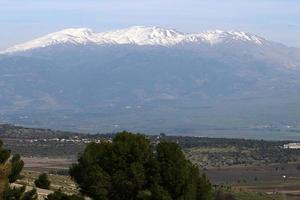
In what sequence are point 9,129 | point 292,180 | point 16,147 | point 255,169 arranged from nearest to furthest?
point 292,180
point 255,169
point 16,147
point 9,129

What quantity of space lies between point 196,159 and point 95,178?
75.1 meters

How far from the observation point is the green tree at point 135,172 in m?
36.0

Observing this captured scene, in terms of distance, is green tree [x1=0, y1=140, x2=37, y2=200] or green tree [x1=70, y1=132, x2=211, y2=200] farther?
green tree [x1=70, y1=132, x2=211, y2=200]

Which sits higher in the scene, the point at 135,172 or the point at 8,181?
the point at 135,172

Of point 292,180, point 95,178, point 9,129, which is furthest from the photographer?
point 9,129

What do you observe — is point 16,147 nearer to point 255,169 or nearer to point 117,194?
point 255,169

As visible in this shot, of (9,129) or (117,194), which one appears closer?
(117,194)

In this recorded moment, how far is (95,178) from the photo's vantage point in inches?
1422

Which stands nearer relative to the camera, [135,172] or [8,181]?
[8,181]

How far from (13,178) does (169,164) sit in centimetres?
745

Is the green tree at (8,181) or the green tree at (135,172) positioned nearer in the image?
the green tree at (8,181)

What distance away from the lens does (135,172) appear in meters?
36.0

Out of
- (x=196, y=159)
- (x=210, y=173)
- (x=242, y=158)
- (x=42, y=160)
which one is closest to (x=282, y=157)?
(x=242, y=158)

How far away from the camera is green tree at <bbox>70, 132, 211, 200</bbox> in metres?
36.0
